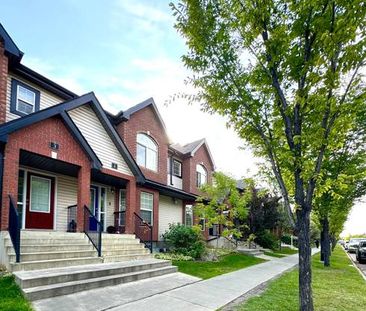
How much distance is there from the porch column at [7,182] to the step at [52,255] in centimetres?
123

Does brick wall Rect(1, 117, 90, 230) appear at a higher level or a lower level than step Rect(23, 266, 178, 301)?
higher

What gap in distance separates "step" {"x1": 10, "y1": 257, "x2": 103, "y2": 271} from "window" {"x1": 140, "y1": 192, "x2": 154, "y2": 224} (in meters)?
7.51

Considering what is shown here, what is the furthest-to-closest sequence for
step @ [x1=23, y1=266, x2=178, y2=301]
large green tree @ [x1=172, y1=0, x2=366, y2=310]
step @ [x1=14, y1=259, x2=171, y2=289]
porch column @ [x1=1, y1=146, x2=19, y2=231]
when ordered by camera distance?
1. porch column @ [x1=1, y1=146, x2=19, y2=231]
2. step @ [x1=14, y1=259, x2=171, y2=289]
3. step @ [x1=23, y1=266, x2=178, y2=301]
4. large green tree @ [x1=172, y1=0, x2=366, y2=310]

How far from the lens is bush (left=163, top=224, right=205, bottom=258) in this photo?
52.3 ft

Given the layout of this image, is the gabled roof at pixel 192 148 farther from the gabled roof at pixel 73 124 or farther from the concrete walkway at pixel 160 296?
the concrete walkway at pixel 160 296

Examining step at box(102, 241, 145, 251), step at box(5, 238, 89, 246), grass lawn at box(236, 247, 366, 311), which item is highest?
step at box(5, 238, 89, 246)

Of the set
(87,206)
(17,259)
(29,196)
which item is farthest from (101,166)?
(17,259)

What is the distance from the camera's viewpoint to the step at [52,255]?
8.33m

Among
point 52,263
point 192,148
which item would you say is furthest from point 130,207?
point 192,148

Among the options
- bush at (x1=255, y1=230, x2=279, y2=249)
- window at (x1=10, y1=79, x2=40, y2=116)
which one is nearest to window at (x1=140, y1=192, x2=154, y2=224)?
window at (x1=10, y1=79, x2=40, y2=116)

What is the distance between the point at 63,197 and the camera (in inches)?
532

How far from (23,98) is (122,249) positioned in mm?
6687

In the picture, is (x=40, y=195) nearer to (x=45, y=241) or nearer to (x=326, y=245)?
(x=45, y=241)

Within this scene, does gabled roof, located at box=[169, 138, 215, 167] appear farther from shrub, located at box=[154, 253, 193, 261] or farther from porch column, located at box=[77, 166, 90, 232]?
porch column, located at box=[77, 166, 90, 232]
